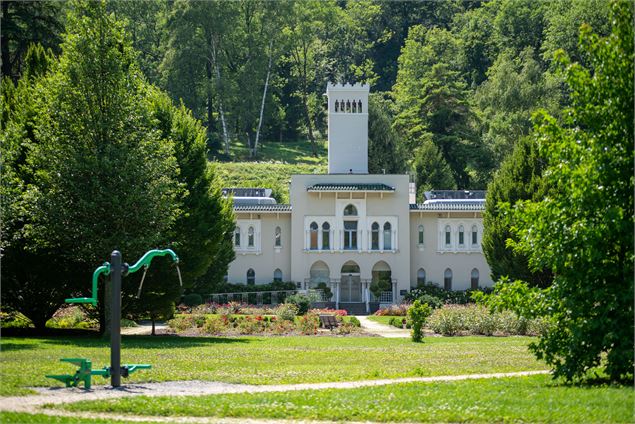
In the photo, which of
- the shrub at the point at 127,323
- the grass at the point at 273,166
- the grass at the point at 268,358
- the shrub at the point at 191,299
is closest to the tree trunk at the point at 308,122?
the grass at the point at 273,166

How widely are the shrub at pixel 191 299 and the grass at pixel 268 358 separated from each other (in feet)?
59.0

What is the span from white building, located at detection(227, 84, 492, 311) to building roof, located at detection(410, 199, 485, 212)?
6cm

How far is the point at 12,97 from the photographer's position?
134ft

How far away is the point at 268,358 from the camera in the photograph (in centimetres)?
2875

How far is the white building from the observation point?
66125mm

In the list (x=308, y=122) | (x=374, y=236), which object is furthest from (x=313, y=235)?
(x=308, y=122)

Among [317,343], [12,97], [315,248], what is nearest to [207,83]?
[315,248]

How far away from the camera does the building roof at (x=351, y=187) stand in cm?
6512

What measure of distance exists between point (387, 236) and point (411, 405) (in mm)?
48709

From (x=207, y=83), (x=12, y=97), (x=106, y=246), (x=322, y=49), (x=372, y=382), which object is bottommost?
(x=372, y=382)

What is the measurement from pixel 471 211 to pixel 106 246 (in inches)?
1360

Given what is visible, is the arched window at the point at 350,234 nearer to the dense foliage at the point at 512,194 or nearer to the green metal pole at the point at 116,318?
the dense foliage at the point at 512,194

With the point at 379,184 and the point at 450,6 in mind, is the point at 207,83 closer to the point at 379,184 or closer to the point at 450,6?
the point at 379,184

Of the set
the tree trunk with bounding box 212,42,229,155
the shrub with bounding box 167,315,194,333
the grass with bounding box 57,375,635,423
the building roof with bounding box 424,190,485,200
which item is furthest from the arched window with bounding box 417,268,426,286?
the grass with bounding box 57,375,635,423
